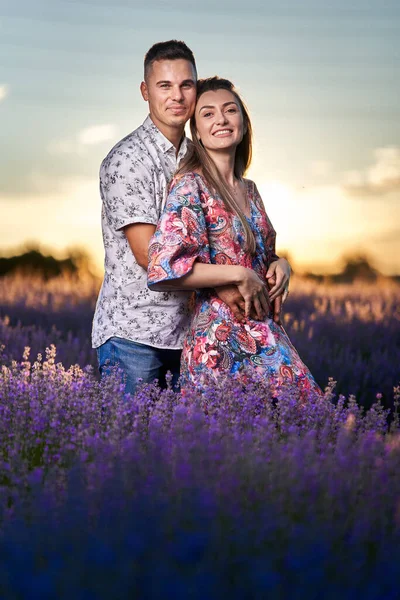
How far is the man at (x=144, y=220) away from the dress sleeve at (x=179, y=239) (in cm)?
33

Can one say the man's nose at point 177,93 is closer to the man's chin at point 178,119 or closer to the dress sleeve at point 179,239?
the man's chin at point 178,119

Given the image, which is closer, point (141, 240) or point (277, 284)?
point (277, 284)

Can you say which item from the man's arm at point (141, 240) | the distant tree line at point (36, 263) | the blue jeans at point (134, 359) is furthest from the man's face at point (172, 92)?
the distant tree line at point (36, 263)

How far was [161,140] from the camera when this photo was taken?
3.54 meters

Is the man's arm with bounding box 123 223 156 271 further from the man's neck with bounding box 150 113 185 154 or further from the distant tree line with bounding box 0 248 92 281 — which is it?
the distant tree line with bounding box 0 248 92 281

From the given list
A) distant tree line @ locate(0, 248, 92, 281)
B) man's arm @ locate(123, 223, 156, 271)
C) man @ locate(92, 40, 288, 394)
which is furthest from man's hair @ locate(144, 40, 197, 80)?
distant tree line @ locate(0, 248, 92, 281)

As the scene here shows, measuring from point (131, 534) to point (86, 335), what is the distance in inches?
189

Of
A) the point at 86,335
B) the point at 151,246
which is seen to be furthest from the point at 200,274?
the point at 86,335

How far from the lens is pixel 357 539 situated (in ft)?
5.82

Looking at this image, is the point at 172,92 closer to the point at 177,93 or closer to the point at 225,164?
the point at 177,93

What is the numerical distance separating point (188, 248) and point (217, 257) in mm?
175

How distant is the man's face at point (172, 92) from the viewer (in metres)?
3.36

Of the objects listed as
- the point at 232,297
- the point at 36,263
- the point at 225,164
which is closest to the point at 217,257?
the point at 232,297

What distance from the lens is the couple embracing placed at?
9.91 feet
